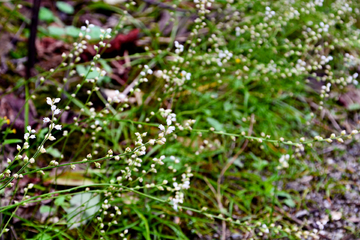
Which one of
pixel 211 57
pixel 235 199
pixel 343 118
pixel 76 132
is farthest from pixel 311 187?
pixel 76 132

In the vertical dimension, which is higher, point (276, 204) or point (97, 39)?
point (97, 39)

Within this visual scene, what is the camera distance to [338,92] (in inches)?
122

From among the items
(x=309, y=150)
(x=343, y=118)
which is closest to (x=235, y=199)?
(x=309, y=150)

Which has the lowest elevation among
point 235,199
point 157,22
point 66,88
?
point 235,199

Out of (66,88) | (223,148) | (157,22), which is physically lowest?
(223,148)

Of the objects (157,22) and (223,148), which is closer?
(223,148)

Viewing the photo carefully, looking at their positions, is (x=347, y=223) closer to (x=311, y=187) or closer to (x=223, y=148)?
(x=311, y=187)

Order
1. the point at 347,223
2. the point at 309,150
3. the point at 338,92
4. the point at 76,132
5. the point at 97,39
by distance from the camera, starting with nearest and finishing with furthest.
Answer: the point at 347,223, the point at 76,132, the point at 309,150, the point at 97,39, the point at 338,92

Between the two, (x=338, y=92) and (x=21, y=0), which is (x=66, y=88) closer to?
(x=21, y=0)

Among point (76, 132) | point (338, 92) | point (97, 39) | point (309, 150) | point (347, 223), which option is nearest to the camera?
point (347, 223)

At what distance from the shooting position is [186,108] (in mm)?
2543

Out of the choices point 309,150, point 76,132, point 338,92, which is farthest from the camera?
point 338,92

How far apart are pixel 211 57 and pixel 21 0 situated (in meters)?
1.81

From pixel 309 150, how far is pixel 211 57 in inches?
40.5
